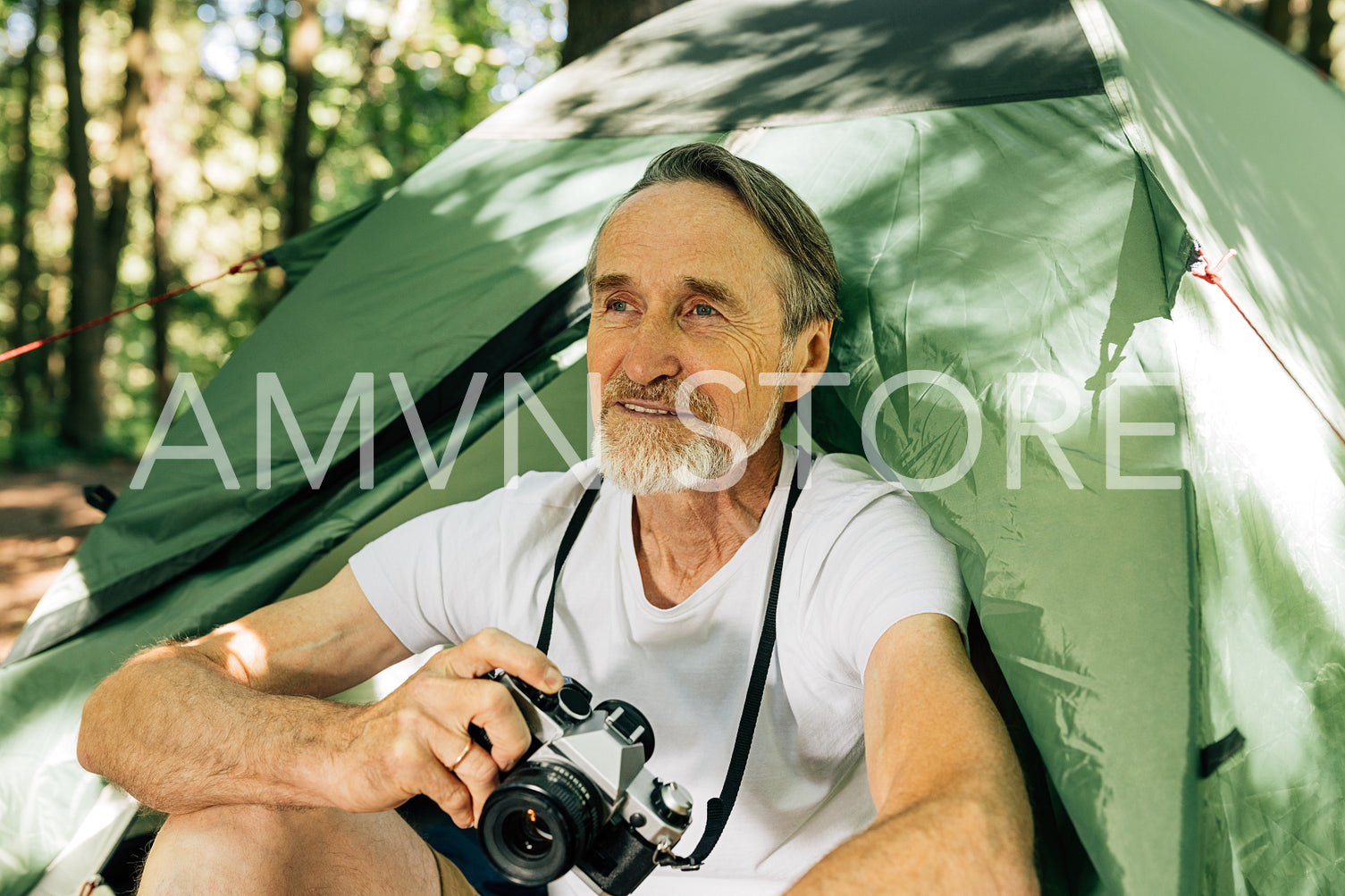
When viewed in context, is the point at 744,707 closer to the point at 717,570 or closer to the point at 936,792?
the point at 717,570

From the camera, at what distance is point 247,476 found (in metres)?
2.06

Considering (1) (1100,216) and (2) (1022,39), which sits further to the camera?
(2) (1022,39)

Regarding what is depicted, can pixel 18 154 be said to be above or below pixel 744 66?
below

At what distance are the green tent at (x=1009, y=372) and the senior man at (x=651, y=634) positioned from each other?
17 cm

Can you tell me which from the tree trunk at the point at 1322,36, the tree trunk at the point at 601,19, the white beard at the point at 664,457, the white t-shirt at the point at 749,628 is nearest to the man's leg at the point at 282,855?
the white t-shirt at the point at 749,628

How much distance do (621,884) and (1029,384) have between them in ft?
2.97

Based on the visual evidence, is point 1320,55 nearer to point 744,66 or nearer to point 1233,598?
point 744,66

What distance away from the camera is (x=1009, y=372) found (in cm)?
150

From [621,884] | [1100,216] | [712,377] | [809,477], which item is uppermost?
[1100,216]

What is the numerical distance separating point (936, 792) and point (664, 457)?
696 millimetres

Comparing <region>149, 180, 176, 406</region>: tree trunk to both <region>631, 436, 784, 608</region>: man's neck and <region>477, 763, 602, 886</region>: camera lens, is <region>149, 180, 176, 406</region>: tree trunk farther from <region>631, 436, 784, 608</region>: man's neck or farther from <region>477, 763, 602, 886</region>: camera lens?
<region>477, 763, 602, 886</region>: camera lens

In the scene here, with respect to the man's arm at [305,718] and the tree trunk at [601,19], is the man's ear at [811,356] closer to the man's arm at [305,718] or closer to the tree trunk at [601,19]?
the man's arm at [305,718]

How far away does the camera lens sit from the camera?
1114 mm

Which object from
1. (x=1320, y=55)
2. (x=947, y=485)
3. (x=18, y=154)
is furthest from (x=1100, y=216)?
(x=18, y=154)
